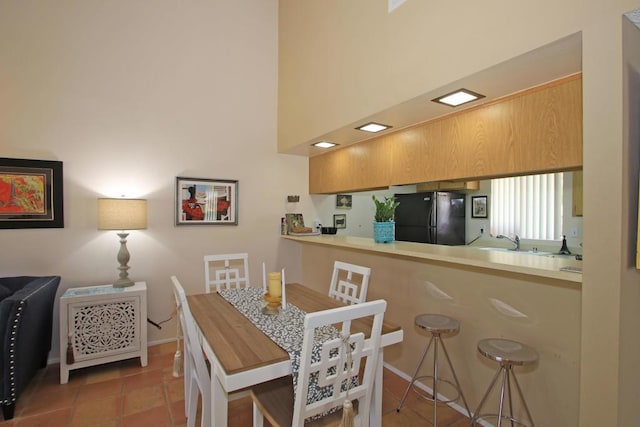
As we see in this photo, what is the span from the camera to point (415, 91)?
6.77 ft

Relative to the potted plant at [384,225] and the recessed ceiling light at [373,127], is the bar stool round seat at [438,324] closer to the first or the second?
the potted plant at [384,225]

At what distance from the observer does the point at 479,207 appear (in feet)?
15.4

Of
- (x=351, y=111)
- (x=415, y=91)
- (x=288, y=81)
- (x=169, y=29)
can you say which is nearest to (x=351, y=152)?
(x=351, y=111)

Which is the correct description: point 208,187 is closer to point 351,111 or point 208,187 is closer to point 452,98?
point 351,111

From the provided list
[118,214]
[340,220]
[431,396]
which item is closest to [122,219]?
[118,214]

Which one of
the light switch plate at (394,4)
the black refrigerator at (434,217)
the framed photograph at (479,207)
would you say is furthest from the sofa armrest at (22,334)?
the framed photograph at (479,207)

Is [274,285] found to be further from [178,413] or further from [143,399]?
[143,399]

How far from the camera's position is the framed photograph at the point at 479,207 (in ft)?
15.1

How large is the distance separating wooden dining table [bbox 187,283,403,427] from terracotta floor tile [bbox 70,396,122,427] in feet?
2.88

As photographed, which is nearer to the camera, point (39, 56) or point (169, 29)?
point (39, 56)

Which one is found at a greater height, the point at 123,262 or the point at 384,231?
the point at 384,231

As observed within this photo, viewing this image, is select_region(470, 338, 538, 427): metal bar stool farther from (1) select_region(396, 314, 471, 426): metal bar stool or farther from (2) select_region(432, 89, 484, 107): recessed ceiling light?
(2) select_region(432, 89, 484, 107): recessed ceiling light

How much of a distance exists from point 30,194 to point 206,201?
1.45 m

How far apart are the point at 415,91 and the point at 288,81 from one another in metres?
2.02
